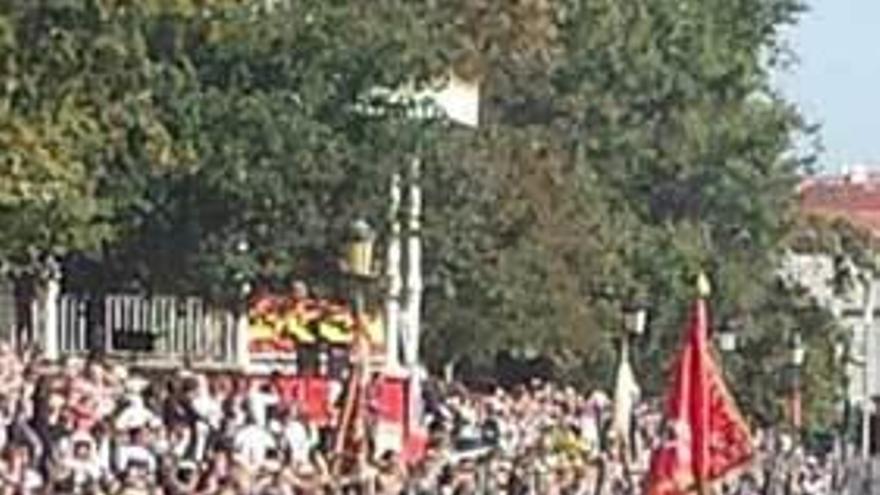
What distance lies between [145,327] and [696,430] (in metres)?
19.1

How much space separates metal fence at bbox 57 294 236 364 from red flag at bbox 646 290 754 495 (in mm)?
17047

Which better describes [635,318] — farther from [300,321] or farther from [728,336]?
[300,321]

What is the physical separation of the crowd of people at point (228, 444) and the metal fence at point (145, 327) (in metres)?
2.88

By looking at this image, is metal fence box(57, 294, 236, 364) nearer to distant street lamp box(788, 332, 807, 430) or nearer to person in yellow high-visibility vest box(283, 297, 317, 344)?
person in yellow high-visibility vest box(283, 297, 317, 344)

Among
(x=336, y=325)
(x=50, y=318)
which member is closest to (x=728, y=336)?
(x=336, y=325)

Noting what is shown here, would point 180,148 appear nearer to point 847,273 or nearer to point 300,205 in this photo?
point 300,205

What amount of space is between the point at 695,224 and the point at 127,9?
42994 mm

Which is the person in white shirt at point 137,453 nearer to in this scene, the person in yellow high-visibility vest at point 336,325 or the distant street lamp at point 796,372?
the person in yellow high-visibility vest at point 336,325

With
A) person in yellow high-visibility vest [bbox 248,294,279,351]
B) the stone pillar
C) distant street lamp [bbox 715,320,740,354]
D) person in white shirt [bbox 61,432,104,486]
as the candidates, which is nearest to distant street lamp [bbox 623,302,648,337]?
distant street lamp [bbox 715,320,740,354]

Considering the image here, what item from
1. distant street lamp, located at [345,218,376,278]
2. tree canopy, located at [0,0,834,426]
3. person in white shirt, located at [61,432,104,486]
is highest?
tree canopy, located at [0,0,834,426]

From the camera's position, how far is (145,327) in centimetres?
4716

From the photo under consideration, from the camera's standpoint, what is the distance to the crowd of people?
32.2 meters

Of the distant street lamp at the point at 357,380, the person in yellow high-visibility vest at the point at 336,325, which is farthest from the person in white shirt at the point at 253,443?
the person in yellow high-visibility vest at the point at 336,325

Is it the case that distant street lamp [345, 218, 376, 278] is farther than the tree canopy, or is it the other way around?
distant street lamp [345, 218, 376, 278]
